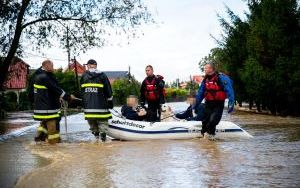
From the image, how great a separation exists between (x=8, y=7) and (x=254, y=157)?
1419cm

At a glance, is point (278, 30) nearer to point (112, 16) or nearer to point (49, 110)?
point (112, 16)

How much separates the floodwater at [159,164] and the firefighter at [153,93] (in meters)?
2.56

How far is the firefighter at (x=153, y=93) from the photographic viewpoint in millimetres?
14508

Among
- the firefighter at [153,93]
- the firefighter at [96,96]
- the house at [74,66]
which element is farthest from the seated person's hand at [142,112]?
the house at [74,66]

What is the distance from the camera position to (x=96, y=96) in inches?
488

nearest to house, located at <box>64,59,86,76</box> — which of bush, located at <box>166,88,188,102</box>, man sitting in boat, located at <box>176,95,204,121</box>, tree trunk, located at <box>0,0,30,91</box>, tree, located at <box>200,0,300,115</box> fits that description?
tree trunk, located at <box>0,0,30,91</box>

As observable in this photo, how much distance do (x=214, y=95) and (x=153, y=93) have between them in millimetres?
2523

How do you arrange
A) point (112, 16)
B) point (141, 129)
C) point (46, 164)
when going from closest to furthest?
point (46, 164), point (141, 129), point (112, 16)

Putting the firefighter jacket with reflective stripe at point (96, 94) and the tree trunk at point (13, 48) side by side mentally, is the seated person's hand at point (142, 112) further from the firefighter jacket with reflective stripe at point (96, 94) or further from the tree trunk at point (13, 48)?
the tree trunk at point (13, 48)

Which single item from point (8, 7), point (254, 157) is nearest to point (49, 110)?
point (254, 157)

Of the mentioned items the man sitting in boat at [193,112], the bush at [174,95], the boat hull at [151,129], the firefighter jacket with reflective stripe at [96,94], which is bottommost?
the boat hull at [151,129]

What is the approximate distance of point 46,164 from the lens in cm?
885

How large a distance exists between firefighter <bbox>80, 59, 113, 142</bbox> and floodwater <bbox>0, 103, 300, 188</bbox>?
0.70m

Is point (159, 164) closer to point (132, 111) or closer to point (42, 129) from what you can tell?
point (42, 129)
